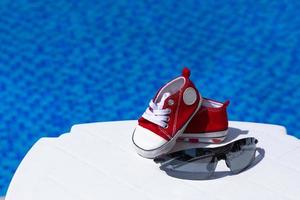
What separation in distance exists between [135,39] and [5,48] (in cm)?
101

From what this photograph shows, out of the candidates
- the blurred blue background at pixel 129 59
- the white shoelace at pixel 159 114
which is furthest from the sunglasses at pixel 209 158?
the blurred blue background at pixel 129 59

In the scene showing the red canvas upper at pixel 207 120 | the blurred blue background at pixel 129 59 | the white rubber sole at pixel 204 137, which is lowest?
the white rubber sole at pixel 204 137

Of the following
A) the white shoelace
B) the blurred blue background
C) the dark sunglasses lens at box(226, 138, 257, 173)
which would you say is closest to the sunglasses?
the dark sunglasses lens at box(226, 138, 257, 173)

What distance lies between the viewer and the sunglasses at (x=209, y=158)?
6.00 feet

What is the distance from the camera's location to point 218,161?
6.15 feet

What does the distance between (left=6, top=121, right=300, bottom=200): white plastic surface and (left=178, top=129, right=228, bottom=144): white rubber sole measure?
0.11ft

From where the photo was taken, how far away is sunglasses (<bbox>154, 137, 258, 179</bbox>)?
1.83 meters

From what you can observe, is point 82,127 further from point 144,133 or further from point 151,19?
point 151,19

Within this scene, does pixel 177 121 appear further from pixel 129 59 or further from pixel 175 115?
pixel 129 59

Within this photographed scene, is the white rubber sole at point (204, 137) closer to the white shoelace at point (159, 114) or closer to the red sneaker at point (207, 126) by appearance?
the red sneaker at point (207, 126)

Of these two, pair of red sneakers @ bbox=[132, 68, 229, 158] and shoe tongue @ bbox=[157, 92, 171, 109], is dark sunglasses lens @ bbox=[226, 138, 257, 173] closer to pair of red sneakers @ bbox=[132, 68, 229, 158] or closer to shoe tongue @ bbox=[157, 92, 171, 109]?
pair of red sneakers @ bbox=[132, 68, 229, 158]

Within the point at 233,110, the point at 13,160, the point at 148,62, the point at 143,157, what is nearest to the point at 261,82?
the point at 233,110

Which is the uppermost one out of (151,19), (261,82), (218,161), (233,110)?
(151,19)

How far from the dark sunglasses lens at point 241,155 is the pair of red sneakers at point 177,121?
0.28 ft
